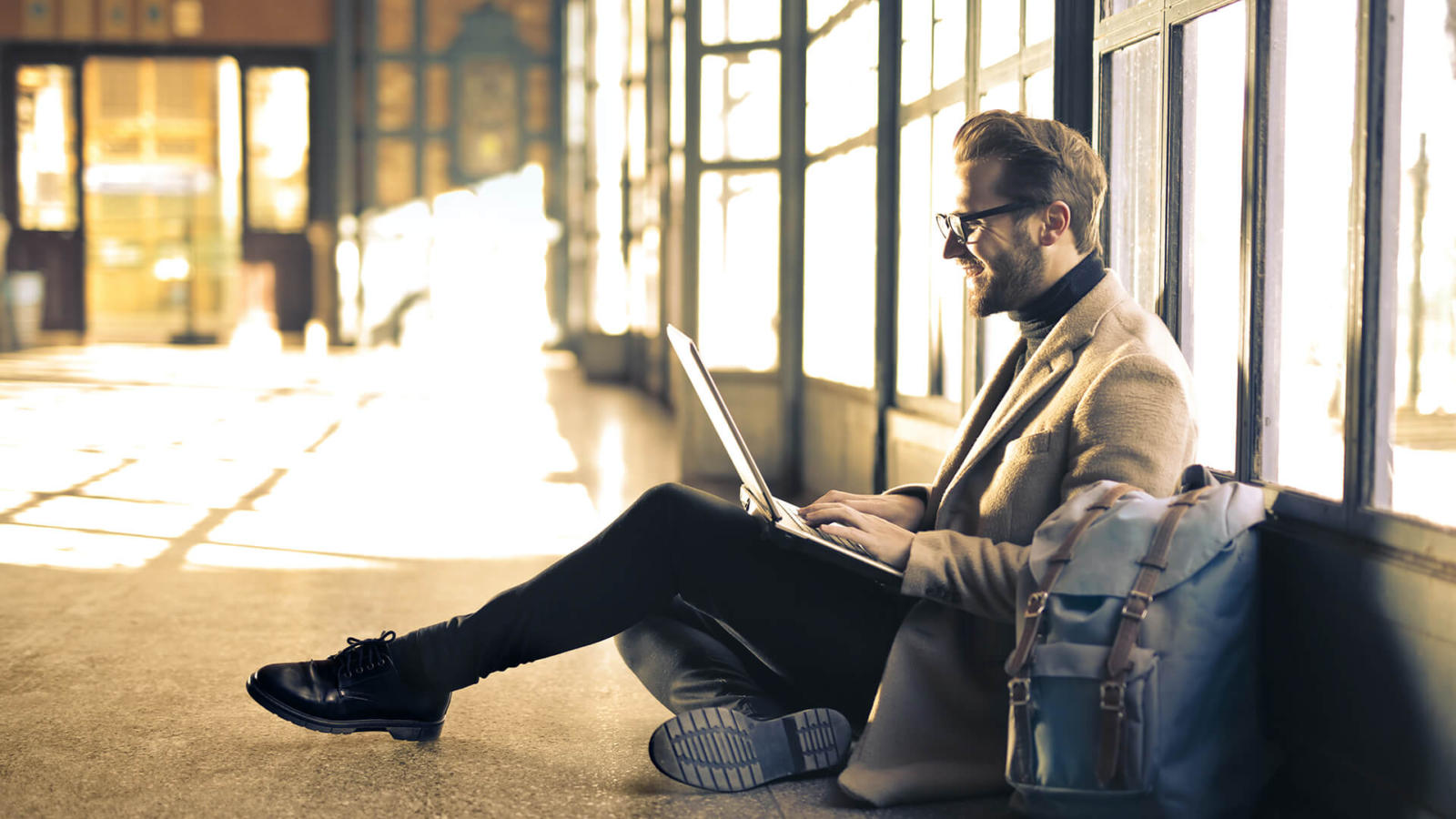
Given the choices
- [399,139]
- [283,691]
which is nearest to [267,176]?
[399,139]

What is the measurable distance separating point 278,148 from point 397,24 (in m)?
2.07

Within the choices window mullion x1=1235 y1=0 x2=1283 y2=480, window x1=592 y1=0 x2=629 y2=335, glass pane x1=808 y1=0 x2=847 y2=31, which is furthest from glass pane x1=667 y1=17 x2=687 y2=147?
window mullion x1=1235 y1=0 x2=1283 y2=480

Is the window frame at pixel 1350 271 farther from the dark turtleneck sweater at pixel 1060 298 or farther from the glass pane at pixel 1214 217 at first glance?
the dark turtleneck sweater at pixel 1060 298

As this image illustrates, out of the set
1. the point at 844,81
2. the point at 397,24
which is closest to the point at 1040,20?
the point at 844,81

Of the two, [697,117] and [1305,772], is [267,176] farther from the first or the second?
[1305,772]

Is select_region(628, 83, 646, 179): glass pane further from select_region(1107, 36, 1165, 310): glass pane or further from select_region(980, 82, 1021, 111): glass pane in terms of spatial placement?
select_region(1107, 36, 1165, 310): glass pane

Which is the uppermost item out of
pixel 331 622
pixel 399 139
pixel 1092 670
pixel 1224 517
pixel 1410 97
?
pixel 399 139

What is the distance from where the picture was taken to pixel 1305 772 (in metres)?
2.07

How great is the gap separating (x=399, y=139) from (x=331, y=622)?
14.1 metres

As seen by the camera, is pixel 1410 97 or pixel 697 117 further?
pixel 697 117

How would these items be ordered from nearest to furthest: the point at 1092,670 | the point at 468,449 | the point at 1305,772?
the point at 1092,670
the point at 1305,772
the point at 468,449

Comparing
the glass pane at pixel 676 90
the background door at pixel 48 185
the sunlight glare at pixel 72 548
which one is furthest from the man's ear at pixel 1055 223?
the background door at pixel 48 185

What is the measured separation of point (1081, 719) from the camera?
1.75m

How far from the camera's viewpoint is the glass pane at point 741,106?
636cm
